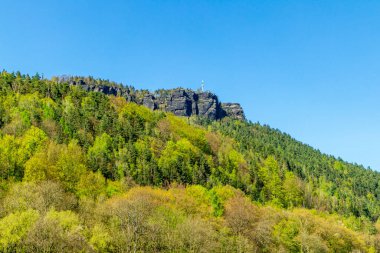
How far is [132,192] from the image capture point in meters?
102

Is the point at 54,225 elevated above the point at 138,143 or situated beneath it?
situated beneath

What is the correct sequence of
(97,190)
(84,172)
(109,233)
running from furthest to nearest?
(84,172) < (97,190) < (109,233)

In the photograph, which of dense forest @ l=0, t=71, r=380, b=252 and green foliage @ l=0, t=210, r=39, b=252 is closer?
green foliage @ l=0, t=210, r=39, b=252

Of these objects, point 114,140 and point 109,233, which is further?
point 114,140

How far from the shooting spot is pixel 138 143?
15650 centimetres

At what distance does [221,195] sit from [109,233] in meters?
56.9

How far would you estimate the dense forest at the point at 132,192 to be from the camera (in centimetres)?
6925

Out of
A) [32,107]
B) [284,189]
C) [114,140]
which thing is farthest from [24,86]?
[284,189]

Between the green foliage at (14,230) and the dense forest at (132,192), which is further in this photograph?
the dense forest at (132,192)

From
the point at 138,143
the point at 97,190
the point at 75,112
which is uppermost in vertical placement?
the point at 75,112

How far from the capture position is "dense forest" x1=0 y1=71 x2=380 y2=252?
6925 centimetres

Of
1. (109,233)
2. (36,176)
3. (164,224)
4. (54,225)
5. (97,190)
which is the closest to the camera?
(54,225)

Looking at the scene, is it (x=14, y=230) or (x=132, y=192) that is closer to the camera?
(x=14, y=230)

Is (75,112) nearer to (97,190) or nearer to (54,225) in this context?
(97,190)
